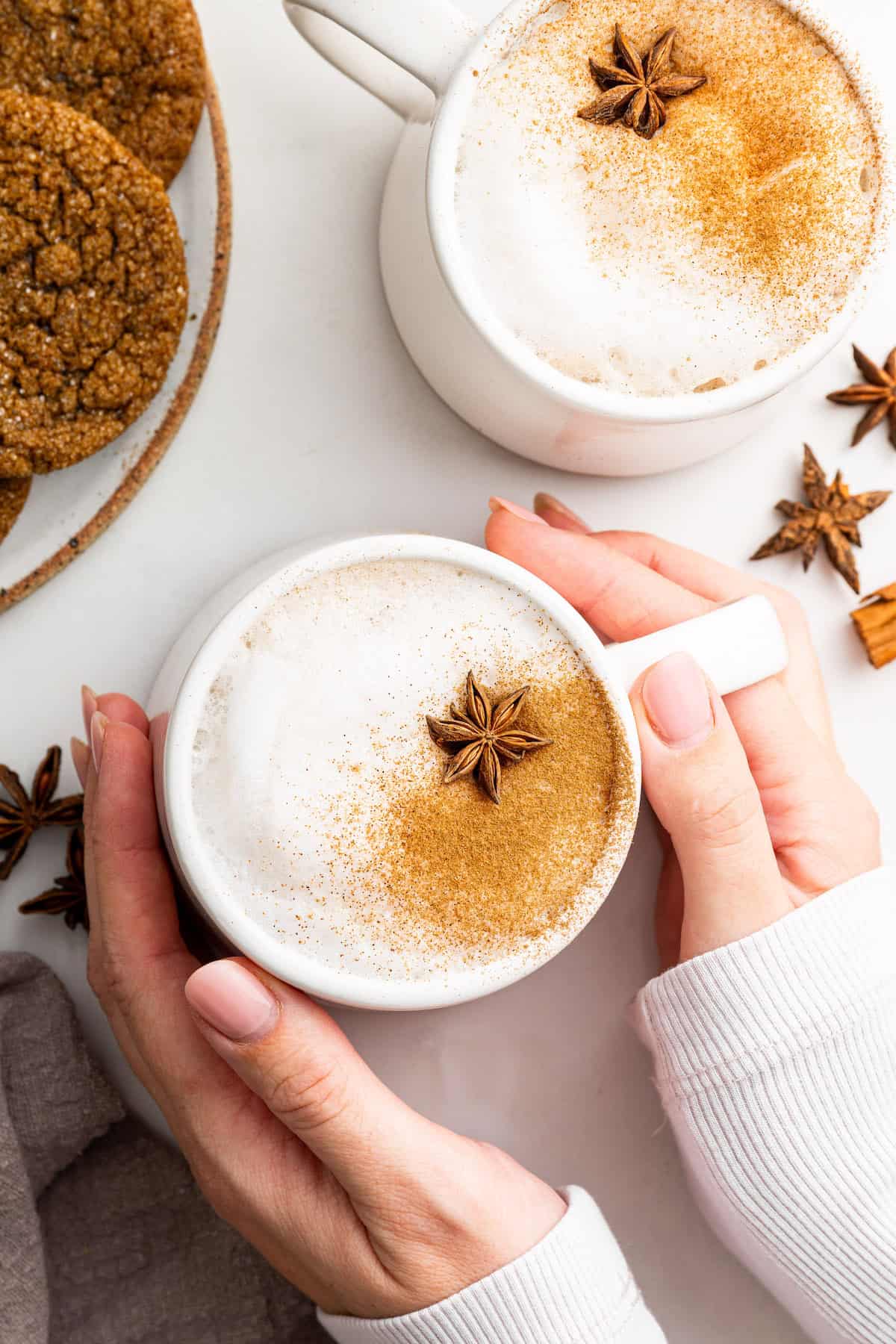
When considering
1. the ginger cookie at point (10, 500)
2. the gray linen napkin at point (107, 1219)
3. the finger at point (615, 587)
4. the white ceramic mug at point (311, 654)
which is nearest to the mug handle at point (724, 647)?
the white ceramic mug at point (311, 654)

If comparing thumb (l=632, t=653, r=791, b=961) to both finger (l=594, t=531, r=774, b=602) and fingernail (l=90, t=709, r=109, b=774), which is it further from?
fingernail (l=90, t=709, r=109, b=774)

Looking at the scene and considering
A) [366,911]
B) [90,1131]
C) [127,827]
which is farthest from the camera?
[90,1131]

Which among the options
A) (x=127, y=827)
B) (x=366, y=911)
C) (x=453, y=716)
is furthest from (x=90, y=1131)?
(x=453, y=716)

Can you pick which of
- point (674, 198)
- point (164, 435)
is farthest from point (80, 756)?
point (674, 198)

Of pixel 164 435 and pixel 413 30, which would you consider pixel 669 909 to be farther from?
pixel 413 30

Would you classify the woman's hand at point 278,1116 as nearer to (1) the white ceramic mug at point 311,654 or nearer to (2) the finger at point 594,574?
(1) the white ceramic mug at point 311,654

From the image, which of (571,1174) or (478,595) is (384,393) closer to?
(478,595)
